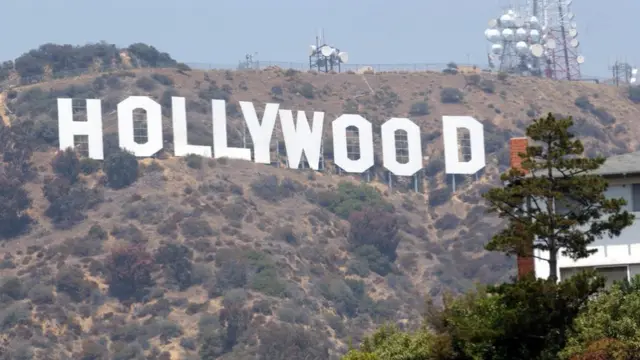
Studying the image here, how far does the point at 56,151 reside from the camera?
505 ft

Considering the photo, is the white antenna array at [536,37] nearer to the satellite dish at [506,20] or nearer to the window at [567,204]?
the satellite dish at [506,20]

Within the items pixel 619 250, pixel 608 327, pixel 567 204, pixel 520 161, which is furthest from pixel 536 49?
pixel 608 327

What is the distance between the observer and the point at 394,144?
492ft

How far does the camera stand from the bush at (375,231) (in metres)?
155

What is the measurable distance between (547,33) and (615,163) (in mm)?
128454

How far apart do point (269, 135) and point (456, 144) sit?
17403 mm

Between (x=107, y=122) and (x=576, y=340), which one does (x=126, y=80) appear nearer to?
(x=107, y=122)

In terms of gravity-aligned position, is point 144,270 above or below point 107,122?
below

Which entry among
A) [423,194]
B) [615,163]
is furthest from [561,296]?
[423,194]

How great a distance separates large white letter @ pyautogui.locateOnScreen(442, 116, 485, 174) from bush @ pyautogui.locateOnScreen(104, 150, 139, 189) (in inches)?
1037

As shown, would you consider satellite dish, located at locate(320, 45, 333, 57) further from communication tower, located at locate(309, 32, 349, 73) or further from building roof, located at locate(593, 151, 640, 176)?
building roof, located at locate(593, 151, 640, 176)

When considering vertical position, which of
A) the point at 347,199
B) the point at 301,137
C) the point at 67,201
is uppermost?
the point at 301,137

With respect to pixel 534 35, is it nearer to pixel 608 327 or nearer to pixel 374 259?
pixel 374 259

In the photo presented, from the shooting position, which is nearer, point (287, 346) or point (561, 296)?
point (561, 296)
